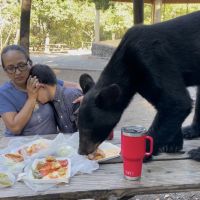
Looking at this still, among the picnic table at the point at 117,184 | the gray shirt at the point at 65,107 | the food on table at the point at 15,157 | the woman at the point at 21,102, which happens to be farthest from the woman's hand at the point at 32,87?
the picnic table at the point at 117,184

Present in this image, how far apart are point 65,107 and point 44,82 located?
0.29 metres

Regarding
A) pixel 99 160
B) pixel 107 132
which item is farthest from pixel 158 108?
pixel 99 160

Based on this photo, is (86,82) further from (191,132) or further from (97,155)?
(191,132)

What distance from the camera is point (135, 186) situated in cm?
213

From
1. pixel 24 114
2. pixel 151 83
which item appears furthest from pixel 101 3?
pixel 151 83

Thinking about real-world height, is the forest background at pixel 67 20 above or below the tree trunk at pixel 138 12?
above

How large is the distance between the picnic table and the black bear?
0.22 metres

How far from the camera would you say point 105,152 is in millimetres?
2576

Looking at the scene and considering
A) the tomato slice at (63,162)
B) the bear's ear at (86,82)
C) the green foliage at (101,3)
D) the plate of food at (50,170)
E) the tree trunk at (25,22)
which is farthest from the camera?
the green foliage at (101,3)

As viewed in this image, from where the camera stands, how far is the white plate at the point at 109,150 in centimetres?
251

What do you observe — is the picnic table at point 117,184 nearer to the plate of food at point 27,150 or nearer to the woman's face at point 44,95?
the plate of food at point 27,150

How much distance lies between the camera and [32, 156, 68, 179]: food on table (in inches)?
86.1

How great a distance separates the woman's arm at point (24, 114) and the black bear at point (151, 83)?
1.24 feet

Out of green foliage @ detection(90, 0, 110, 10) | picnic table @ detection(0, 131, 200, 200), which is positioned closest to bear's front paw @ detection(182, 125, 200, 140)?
picnic table @ detection(0, 131, 200, 200)
